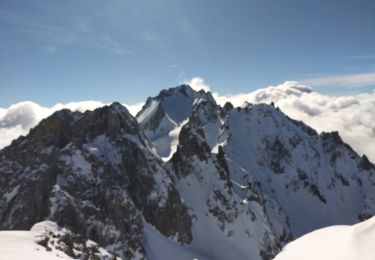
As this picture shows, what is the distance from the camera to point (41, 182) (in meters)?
103

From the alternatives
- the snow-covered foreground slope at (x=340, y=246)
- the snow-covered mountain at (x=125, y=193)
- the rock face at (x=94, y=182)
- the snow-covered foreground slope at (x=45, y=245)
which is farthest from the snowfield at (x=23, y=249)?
the rock face at (x=94, y=182)

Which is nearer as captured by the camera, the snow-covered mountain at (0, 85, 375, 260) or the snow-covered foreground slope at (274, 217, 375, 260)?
the snow-covered foreground slope at (274, 217, 375, 260)

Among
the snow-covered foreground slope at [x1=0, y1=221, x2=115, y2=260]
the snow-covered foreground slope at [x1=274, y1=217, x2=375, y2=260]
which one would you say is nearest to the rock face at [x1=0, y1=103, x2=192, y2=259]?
the snow-covered foreground slope at [x1=0, y1=221, x2=115, y2=260]

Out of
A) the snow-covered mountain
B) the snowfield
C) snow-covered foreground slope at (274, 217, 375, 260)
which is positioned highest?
the snow-covered mountain

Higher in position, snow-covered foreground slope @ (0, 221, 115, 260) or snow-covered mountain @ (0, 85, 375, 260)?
snow-covered mountain @ (0, 85, 375, 260)

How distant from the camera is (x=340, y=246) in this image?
792 inches

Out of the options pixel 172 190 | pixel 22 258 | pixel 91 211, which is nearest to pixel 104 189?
pixel 91 211

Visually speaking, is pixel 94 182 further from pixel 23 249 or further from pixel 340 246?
pixel 340 246

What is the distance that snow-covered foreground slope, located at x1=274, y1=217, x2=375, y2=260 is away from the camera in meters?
18.1

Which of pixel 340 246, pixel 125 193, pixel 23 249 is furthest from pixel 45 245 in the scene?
pixel 125 193

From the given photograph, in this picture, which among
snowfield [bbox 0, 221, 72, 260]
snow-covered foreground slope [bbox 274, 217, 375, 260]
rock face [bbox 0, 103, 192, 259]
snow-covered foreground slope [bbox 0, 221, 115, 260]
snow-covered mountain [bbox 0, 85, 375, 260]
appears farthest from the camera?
snow-covered mountain [bbox 0, 85, 375, 260]

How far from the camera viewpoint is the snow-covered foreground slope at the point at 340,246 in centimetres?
1815

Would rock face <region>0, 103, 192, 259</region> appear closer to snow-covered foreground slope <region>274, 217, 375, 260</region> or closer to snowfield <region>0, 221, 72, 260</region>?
snowfield <region>0, 221, 72, 260</region>

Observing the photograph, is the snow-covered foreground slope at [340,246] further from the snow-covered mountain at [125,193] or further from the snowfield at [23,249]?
the snow-covered mountain at [125,193]
